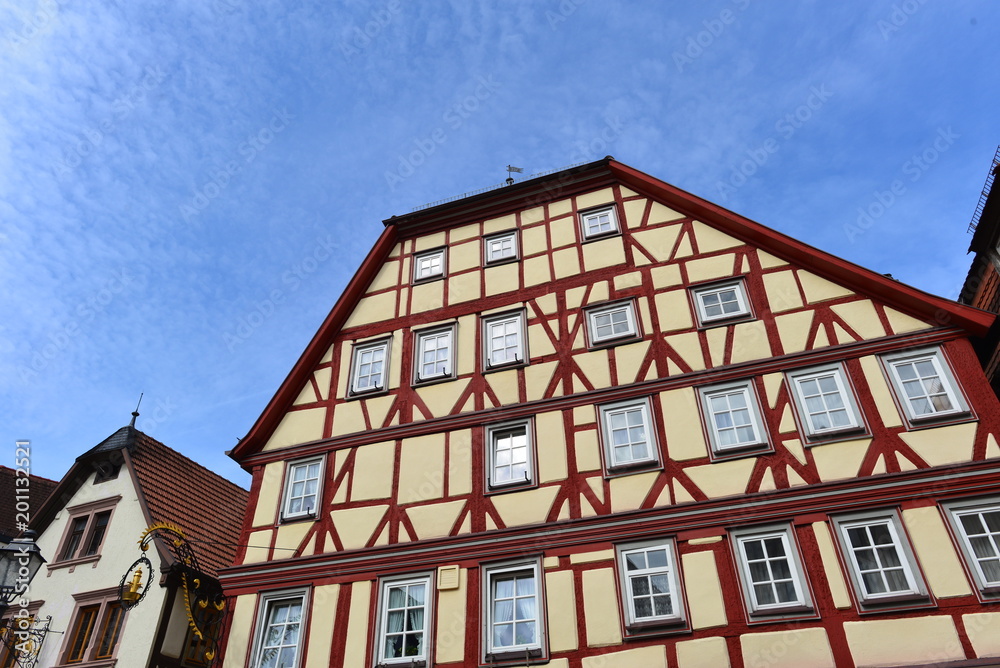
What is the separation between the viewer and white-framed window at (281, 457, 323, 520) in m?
14.7

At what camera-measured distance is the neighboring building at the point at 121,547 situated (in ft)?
52.5

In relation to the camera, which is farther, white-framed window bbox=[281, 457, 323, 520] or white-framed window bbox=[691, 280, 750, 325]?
white-framed window bbox=[281, 457, 323, 520]

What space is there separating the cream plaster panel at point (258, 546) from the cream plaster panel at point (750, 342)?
9491 mm

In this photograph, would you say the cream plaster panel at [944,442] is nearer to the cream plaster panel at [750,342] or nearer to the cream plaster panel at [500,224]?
the cream plaster panel at [750,342]

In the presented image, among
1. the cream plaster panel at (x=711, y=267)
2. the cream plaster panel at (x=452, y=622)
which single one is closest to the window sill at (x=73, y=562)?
the cream plaster panel at (x=452, y=622)

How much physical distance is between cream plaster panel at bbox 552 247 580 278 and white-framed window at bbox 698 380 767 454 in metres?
4.25

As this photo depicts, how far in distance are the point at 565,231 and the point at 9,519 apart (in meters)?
18.6

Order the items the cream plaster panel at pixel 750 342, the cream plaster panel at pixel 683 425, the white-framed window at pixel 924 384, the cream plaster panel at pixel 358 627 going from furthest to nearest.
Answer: the cream plaster panel at pixel 750 342 → the cream plaster panel at pixel 683 425 → the cream plaster panel at pixel 358 627 → the white-framed window at pixel 924 384

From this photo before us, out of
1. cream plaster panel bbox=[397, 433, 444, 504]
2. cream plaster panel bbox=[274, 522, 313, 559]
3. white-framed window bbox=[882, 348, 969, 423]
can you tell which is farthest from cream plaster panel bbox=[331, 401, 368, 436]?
white-framed window bbox=[882, 348, 969, 423]

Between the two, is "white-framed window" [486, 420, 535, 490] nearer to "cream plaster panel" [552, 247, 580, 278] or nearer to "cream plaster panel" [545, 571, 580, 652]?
"cream plaster panel" [545, 571, 580, 652]

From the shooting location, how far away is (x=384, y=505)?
14.1 meters

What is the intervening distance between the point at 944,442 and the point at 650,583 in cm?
505

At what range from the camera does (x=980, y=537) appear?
10570mm

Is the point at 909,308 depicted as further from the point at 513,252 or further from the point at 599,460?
the point at 513,252
